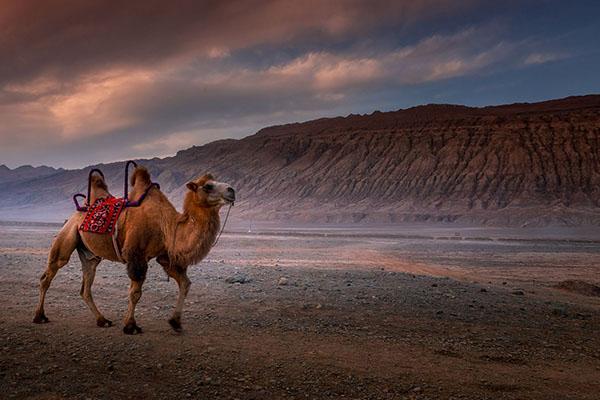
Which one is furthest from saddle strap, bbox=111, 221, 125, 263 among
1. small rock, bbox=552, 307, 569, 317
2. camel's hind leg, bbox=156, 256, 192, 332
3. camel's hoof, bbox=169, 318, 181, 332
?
small rock, bbox=552, 307, 569, 317

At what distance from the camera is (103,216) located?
7965 mm

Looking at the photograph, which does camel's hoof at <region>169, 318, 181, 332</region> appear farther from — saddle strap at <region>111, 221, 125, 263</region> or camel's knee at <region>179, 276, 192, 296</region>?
saddle strap at <region>111, 221, 125, 263</region>

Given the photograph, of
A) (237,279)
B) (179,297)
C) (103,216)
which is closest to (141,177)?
(103,216)

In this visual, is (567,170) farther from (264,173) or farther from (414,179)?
(264,173)

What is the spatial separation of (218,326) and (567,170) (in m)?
88.5


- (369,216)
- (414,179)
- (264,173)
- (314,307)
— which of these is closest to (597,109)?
(414,179)

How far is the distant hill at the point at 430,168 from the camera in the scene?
8050 cm

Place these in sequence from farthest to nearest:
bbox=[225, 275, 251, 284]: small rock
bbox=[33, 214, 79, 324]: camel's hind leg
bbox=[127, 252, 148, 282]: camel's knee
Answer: bbox=[225, 275, 251, 284]: small rock
bbox=[33, 214, 79, 324]: camel's hind leg
bbox=[127, 252, 148, 282]: camel's knee

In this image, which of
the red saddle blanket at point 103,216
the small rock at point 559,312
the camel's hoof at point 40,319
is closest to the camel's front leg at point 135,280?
the red saddle blanket at point 103,216

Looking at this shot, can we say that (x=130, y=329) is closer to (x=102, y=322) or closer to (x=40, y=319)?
(x=102, y=322)

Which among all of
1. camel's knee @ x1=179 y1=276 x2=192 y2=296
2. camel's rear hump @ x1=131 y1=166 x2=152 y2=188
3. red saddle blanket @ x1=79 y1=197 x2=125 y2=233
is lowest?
camel's knee @ x1=179 y1=276 x2=192 y2=296

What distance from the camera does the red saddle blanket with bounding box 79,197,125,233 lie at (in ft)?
25.7

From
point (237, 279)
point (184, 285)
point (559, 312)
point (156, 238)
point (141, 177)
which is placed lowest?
point (559, 312)

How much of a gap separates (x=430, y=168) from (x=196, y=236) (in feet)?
296
